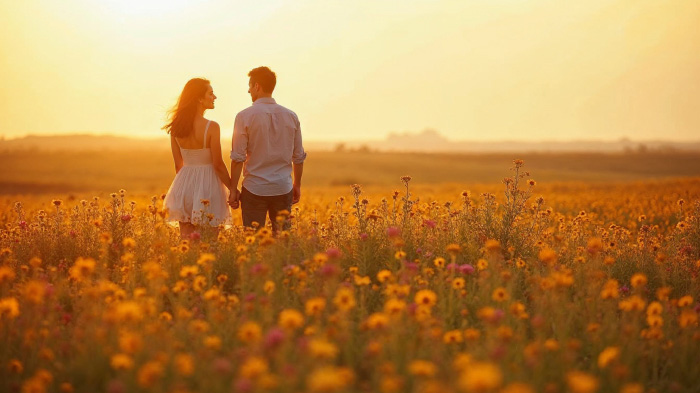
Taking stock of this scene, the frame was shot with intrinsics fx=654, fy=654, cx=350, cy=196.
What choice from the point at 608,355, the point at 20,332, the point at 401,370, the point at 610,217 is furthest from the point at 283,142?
the point at 610,217

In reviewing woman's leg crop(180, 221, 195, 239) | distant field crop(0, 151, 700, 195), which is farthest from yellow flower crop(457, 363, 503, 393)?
distant field crop(0, 151, 700, 195)

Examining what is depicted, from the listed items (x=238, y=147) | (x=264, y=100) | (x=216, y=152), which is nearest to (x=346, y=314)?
(x=238, y=147)

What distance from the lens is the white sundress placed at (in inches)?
285

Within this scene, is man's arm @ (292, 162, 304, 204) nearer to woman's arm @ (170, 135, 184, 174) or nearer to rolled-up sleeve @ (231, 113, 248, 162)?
rolled-up sleeve @ (231, 113, 248, 162)

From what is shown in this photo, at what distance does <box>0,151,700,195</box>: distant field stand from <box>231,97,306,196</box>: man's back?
100 feet

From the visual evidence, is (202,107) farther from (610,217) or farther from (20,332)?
(610,217)

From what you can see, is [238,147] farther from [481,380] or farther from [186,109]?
[481,380]

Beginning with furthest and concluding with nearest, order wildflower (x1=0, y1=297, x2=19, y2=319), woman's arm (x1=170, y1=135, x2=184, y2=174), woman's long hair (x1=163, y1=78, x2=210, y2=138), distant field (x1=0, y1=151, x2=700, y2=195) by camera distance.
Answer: distant field (x1=0, y1=151, x2=700, y2=195) < woman's arm (x1=170, y1=135, x2=184, y2=174) < woman's long hair (x1=163, y1=78, x2=210, y2=138) < wildflower (x1=0, y1=297, x2=19, y2=319)

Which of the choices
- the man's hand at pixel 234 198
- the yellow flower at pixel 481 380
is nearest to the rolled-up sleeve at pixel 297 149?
the man's hand at pixel 234 198

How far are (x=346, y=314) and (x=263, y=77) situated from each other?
143 inches

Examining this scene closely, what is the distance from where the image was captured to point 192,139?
724 cm

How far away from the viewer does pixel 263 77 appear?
7195 mm

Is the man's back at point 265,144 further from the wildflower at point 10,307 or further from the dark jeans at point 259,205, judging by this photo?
the wildflower at point 10,307

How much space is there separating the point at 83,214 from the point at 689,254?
7.14 m
